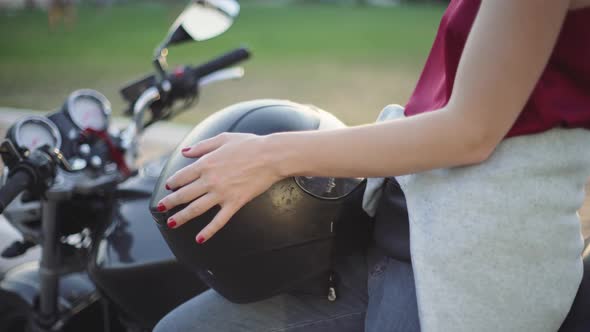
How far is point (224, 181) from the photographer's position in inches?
40.2

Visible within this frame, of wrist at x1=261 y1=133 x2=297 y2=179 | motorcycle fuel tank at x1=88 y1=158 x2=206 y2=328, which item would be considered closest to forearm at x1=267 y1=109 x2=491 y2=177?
wrist at x1=261 y1=133 x2=297 y2=179

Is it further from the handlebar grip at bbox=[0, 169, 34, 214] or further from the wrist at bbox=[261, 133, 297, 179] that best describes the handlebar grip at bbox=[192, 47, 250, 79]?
the wrist at bbox=[261, 133, 297, 179]

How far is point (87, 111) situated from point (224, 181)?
0.76 metres

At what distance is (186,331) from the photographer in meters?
1.20

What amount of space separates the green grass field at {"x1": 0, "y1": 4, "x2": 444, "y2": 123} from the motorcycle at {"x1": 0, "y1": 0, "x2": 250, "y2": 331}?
396cm

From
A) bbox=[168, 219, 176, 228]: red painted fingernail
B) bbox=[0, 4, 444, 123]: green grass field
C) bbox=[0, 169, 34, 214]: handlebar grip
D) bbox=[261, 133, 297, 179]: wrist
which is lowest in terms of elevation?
bbox=[0, 4, 444, 123]: green grass field

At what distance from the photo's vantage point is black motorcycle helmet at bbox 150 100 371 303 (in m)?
1.08

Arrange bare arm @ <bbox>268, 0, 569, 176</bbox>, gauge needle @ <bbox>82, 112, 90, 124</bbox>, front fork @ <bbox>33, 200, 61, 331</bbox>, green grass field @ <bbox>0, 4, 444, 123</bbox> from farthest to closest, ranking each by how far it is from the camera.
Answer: green grass field @ <bbox>0, 4, 444, 123</bbox>, gauge needle @ <bbox>82, 112, 90, 124</bbox>, front fork @ <bbox>33, 200, 61, 331</bbox>, bare arm @ <bbox>268, 0, 569, 176</bbox>

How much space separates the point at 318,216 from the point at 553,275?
1.30ft

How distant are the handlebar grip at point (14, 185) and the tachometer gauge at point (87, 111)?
12.0 inches

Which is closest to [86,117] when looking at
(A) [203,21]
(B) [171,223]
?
(A) [203,21]

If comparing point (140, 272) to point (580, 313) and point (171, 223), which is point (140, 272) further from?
point (580, 313)

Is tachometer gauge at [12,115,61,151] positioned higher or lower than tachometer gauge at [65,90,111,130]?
higher

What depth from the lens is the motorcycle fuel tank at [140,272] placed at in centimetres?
138
